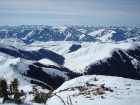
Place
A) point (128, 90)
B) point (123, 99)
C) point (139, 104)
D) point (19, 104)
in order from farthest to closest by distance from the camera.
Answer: point (128, 90) < point (123, 99) < point (139, 104) < point (19, 104)

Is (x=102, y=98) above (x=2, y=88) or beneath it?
beneath

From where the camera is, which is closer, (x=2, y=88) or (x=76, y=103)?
(x=2, y=88)

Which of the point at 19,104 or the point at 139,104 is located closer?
the point at 19,104

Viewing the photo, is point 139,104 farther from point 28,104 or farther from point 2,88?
point 2,88

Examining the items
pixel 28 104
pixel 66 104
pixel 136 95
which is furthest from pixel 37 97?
pixel 136 95

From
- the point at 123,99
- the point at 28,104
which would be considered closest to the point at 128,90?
the point at 123,99

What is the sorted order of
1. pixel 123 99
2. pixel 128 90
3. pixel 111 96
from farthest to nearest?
pixel 128 90 → pixel 111 96 → pixel 123 99

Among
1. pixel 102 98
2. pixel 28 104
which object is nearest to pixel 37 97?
pixel 28 104

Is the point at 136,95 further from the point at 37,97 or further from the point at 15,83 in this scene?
the point at 15,83

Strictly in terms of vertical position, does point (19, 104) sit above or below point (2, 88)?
below

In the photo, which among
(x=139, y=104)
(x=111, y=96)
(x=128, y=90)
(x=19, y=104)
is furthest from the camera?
(x=128, y=90)
